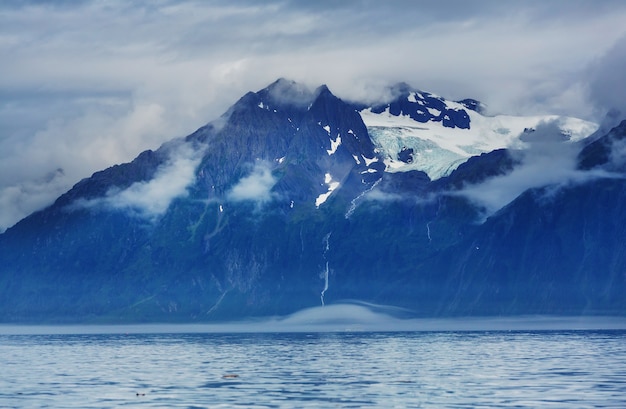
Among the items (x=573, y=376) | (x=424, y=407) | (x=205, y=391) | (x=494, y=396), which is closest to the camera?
(x=424, y=407)

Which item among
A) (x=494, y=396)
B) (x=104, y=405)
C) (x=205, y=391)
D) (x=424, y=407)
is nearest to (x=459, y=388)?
(x=494, y=396)

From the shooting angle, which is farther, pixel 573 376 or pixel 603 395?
pixel 573 376

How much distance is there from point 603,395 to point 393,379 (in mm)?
41800

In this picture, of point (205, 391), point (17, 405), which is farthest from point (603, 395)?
point (17, 405)

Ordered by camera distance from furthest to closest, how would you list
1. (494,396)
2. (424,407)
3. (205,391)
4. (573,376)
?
(573,376)
(205,391)
(494,396)
(424,407)

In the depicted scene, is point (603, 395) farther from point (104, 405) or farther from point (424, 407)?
point (104, 405)

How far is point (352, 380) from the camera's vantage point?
192875mm

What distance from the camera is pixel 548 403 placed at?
502ft

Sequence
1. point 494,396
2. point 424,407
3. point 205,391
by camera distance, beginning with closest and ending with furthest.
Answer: point 424,407 → point 494,396 → point 205,391

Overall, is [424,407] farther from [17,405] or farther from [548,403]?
[17,405]

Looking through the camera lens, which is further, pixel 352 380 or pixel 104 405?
pixel 352 380

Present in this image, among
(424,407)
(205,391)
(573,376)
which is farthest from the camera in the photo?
(573,376)

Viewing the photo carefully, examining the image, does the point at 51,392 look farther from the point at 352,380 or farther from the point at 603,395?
the point at 603,395

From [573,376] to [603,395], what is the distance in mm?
32179
